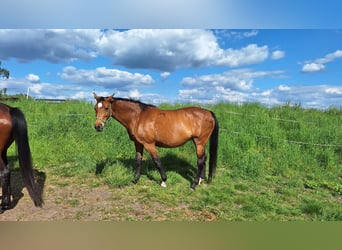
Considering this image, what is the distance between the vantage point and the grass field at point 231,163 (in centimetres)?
448

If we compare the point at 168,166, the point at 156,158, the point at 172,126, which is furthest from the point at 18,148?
the point at 168,166

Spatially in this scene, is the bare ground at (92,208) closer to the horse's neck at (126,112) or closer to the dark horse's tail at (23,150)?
the dark horse's tail at (23,150)

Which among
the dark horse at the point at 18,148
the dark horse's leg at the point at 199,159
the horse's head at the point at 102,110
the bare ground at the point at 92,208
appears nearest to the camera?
the bare ground at the point at 92,208

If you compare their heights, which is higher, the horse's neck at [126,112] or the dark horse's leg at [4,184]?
the horse's neck at [126,112]

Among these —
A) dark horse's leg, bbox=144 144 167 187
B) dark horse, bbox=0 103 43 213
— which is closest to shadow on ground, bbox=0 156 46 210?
dark horse, bbox=0 103 43 213

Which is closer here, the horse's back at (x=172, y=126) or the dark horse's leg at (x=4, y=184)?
the dark horse's leg at (x=4, y=184)

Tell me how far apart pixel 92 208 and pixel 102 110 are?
1642mm

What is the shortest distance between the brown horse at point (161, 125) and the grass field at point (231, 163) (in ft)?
2.25

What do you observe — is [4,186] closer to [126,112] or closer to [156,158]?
[126,112]

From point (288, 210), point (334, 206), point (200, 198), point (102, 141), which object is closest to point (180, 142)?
point (200, 198)

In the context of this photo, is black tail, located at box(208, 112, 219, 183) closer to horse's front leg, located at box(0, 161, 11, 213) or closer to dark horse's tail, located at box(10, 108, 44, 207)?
dark horse's tail, located at box(10, 108, 44, 207)

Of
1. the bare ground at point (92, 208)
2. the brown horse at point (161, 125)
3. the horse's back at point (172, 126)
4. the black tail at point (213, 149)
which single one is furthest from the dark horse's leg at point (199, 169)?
the bare ground at point (92, 208)

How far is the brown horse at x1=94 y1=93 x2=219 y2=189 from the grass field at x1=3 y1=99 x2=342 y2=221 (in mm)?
687

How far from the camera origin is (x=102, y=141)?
7805mm
